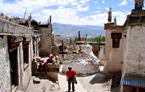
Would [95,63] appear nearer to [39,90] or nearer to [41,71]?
[41,71]

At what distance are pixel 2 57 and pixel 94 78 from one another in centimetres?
873

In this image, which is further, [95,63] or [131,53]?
[95,63]

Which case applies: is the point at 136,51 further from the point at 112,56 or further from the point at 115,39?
the point at 112,56

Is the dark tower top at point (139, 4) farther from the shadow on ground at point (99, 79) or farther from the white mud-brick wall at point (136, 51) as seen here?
the shadow on ground at point (99, 79)

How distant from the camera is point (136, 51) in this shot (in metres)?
6.75

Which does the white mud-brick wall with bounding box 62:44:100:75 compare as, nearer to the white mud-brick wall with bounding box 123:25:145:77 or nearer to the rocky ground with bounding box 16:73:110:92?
the rocky ground with bounding box 16:73:110:92

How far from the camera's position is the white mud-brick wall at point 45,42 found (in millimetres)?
20234

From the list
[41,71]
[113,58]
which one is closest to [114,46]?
[113,58]

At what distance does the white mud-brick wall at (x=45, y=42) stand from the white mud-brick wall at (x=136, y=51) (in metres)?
14.7

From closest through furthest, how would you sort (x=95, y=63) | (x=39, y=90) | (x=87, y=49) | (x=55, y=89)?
(x=39, y=90) < (x=55, y=89) < (x=95, y=63) < (x=87, y=49)

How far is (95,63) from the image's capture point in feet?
43.5

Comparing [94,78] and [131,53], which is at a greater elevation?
[131,53]

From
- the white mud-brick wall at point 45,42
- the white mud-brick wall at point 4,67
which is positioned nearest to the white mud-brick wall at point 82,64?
the white mud-brick wall at point 45,42

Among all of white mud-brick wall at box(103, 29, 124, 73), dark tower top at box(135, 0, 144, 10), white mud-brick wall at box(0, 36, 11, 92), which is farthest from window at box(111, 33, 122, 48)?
white mud-brick wall at box(0, 36, 11, 92)
